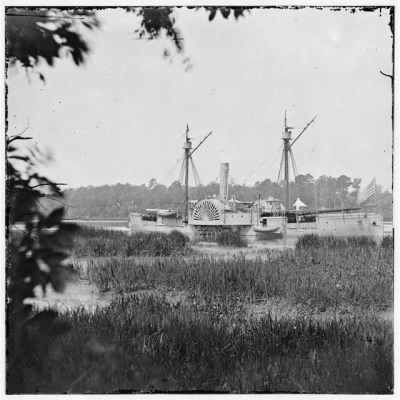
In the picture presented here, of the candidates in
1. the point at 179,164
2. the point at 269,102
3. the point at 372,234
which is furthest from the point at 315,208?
the point at 179,164

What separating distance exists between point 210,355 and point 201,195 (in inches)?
36.3

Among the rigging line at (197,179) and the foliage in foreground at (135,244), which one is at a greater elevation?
the rigging line at (197,179)

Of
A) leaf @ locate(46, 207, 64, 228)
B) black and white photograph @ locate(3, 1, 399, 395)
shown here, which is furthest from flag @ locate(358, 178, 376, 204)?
leaf @ locate(46, 207, 64, 228)

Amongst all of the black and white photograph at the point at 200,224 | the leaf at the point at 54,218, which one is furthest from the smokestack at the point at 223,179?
the leaf at the point at 54,218

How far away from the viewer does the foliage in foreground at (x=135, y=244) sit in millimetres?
2410

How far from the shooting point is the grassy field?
6.99ft

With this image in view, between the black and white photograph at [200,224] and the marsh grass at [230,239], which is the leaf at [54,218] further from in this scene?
the marsh grass at [230,239]

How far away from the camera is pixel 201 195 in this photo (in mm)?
2475

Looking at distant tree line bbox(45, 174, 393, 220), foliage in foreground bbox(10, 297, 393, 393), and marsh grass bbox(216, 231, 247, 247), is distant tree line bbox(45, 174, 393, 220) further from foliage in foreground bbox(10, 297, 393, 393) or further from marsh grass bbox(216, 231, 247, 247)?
foliage in foreground bbox(10, 297, 393, 393)

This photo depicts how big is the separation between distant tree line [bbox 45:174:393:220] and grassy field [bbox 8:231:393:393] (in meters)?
0.17

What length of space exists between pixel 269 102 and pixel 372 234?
0.99 m

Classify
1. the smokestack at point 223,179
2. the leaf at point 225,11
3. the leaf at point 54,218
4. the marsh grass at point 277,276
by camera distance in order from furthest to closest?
the smokestack at point 223,179 → the marsh grass at point 277,276 → the leaf at point 225,11 → the leaf at point 54,218

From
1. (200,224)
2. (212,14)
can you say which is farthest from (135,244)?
(212,14)

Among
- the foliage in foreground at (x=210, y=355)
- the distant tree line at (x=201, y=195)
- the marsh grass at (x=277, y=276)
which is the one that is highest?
the distant tree line at (x=201, y=195)
